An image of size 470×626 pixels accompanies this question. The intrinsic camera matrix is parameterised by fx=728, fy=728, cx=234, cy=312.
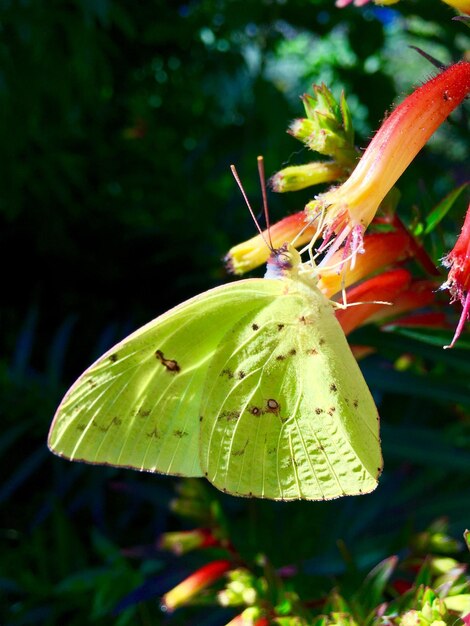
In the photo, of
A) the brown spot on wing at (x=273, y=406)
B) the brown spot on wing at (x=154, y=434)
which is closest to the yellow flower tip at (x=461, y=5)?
the brown spot on wing at (x=273, y=406)

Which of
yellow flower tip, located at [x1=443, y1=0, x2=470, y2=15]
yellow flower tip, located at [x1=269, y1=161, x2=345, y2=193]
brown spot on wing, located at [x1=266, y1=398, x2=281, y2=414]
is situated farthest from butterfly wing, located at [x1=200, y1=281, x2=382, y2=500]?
yellow flower tip, located at [x1=443, y1=0, x2=470, y2=15]

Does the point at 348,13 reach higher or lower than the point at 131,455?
higher

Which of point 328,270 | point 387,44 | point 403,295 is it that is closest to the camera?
point 328,270

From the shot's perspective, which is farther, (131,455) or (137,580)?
(137,580)

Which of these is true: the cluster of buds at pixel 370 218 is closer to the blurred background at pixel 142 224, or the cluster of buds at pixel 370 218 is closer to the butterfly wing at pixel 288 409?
the butterfly wing at pixel 288 409

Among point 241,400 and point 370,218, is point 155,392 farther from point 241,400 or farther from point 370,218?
point 370,218

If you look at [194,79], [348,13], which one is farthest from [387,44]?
[194,79]

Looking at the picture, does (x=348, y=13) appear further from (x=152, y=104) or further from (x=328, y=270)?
(x=328, y=270)

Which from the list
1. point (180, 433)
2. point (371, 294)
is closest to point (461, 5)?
point (371, 294)
